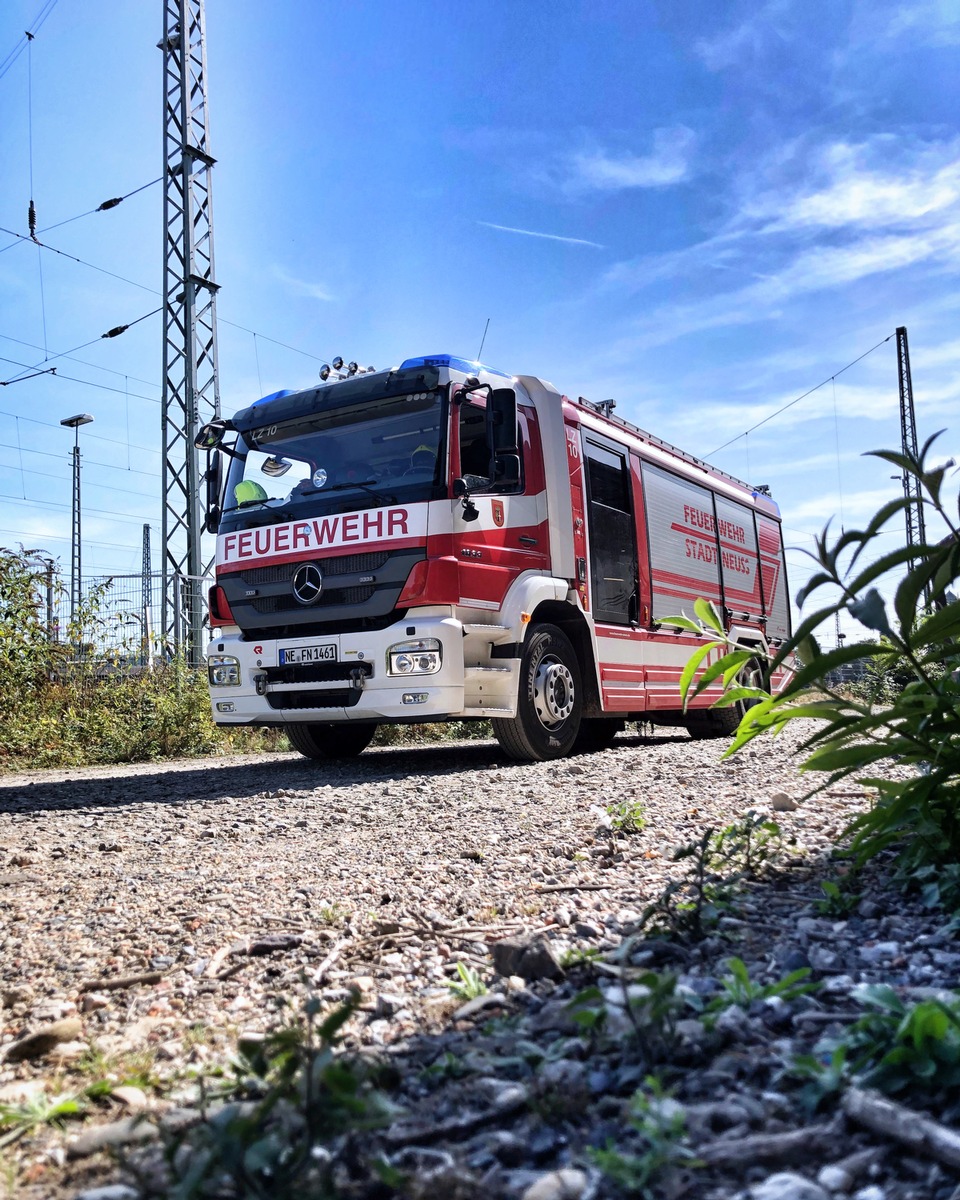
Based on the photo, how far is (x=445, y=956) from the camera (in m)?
2.23

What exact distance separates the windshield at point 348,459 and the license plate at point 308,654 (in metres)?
1.00

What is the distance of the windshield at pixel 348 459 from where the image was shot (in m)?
6.65

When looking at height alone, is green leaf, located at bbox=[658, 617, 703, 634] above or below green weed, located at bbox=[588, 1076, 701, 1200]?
above

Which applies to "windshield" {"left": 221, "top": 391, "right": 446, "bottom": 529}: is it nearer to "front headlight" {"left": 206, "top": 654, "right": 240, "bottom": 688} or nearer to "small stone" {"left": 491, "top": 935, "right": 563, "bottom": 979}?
"front headlight" {"left": 206, "top": 654, "right": 240, "bottom": 688}

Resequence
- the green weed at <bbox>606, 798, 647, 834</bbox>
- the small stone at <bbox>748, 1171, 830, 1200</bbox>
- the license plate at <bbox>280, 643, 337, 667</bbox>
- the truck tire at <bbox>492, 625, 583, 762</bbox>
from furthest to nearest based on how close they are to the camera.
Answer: the truck tire at <bbox>492, 625, 583, 762</bbox> → the license plate at <bbox>280, 643, 337, 667</bbox> → the green weed at <bbox>606, 798, 647, 834</bbox> → the small stone at <bbox>748, 1171, 830, 1200</bbox>

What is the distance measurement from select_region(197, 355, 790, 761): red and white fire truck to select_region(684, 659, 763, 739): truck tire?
3087 millimetres

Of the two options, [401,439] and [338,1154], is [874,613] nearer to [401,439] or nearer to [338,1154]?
[338,1154]

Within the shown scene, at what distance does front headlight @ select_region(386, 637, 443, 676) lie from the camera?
6.34m

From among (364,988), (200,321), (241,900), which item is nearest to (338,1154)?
(364,988)

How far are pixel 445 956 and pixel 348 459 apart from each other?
5293 millimetres

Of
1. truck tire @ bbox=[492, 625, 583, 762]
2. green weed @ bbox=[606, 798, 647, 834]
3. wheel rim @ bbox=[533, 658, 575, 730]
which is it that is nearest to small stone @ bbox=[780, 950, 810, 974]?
green weed @ bbox=[606, 798, 647, 834]

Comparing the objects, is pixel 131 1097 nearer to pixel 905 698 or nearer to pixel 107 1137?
pixel 107 1137

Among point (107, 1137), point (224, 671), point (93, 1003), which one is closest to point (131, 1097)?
point (107, 1137)

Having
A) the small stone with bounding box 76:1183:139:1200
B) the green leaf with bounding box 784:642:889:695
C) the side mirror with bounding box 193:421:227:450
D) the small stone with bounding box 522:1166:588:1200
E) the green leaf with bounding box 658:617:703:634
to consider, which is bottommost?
the small stone with bounding box 76:1183:139:1200
